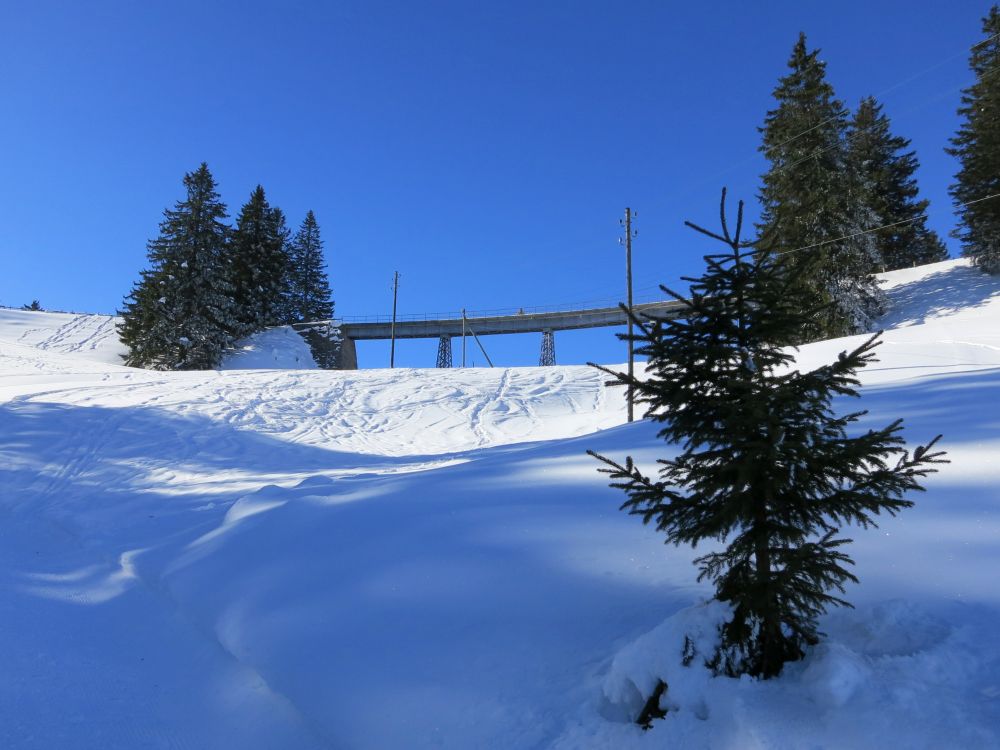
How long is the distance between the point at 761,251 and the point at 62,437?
16.1 meters

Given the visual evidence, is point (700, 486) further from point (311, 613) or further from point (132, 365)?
point (132, 365)

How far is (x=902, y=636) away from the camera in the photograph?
2.54 meters

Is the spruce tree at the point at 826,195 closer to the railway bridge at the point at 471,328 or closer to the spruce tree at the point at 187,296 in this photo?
the railway bridge at the point at 471,328

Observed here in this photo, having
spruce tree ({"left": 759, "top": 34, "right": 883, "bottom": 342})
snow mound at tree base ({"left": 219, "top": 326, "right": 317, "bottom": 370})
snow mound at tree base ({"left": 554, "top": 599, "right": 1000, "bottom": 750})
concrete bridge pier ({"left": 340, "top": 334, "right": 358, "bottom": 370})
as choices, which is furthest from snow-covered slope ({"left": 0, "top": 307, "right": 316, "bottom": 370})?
snow mound at tree base ({"left": 554, "top": 599, "right": 1000, "bottom": 750})

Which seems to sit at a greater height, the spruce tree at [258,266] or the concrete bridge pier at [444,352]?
the spruce tree at [258,266]

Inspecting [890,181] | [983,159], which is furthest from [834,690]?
[890,181]

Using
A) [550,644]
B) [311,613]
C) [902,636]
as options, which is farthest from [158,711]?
[902,636]

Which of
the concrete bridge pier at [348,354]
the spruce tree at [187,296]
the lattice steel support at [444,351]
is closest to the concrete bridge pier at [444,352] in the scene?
the lattice steel support at [444,351]

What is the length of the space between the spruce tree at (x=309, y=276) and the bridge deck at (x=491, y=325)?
420 centimetres

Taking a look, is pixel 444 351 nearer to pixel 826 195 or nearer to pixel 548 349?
pixel 548 349

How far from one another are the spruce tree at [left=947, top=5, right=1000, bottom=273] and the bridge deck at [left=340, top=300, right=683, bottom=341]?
20.3 m

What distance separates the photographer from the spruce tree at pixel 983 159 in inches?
970

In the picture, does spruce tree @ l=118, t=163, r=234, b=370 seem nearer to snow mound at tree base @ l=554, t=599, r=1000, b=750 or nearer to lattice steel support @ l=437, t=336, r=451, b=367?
lattice steel support @ l=437, t=336, r=451, b=367

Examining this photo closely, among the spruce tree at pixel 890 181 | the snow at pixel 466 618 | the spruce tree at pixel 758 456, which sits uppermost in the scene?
the spruce tree at pixel 890 181
